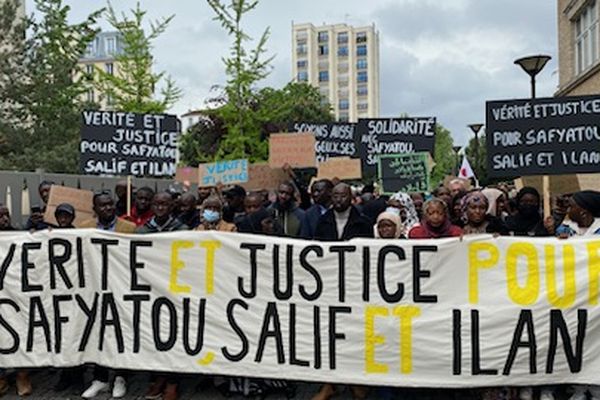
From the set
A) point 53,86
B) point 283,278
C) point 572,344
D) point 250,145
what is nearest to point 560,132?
point 572,344

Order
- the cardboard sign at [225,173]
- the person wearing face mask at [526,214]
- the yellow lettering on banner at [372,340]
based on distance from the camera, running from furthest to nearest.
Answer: the cardboard sign at [225,173]
the person wearing face mask at [526,214]
the yellow lettering on banner at [372,340]

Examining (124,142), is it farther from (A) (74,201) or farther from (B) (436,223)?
(B) (436,223)

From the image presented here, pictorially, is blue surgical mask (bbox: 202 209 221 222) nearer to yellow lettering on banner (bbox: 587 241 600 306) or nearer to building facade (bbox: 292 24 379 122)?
yellow lettering on banner (bbox: 587 241 600 306)

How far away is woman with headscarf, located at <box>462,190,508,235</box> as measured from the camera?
469 centimetres

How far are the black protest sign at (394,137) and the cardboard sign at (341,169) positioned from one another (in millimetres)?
815

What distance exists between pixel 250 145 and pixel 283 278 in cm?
1145

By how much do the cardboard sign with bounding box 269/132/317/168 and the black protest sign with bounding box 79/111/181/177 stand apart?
1520 millimetres

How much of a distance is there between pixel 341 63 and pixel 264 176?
500 feet

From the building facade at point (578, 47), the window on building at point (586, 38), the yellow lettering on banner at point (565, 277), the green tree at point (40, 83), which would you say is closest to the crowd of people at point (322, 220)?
the yellow lettering on banner at point (565, 277)

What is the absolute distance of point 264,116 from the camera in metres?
15.9

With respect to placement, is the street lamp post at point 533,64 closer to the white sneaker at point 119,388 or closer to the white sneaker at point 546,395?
the white sneaker at point 546,395

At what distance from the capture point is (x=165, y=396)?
4.92 meters

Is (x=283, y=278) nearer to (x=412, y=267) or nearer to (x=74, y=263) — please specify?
(x=412, y=267)

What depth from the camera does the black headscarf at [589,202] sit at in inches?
185
